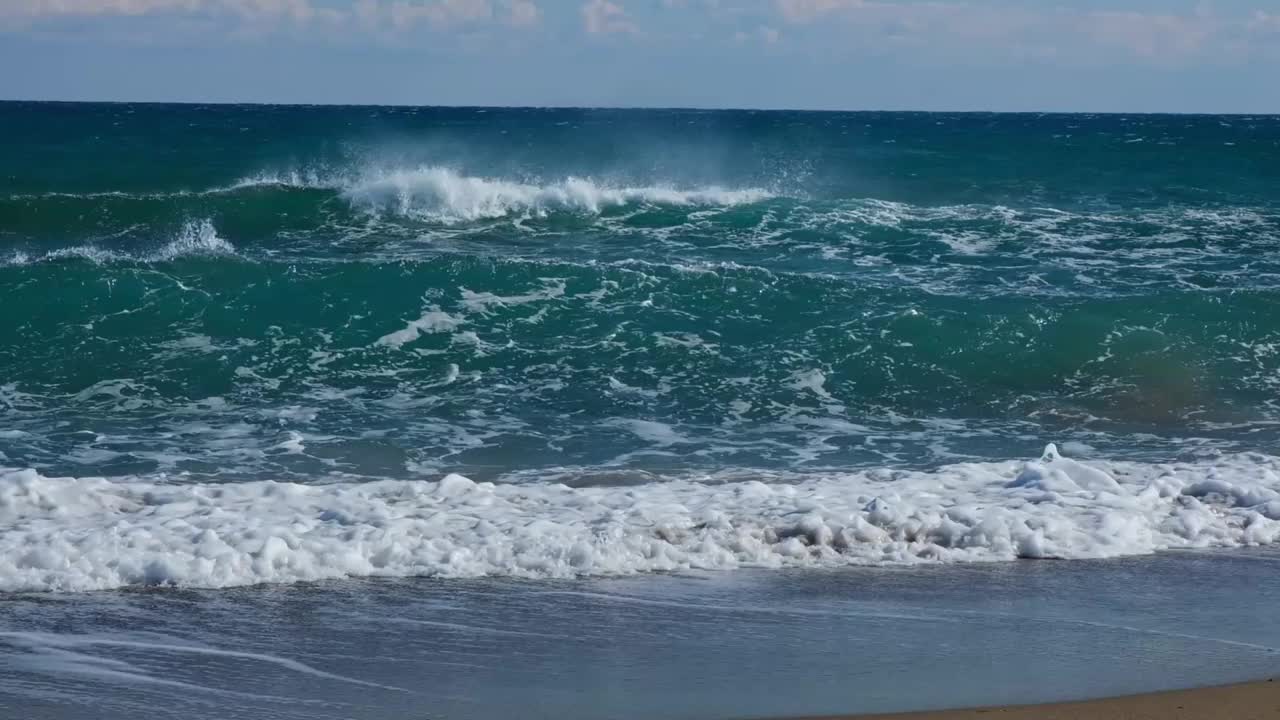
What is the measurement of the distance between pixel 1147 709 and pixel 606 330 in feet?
31.0

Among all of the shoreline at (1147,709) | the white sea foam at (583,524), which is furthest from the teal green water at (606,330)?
the shoreline at (1147,709)

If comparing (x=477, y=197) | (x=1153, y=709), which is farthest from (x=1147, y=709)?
(x=477, y=197)

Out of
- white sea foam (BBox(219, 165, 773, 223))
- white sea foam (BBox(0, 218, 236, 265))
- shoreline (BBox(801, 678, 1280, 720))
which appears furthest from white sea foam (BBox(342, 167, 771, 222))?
shoreline (BBox(801, 678, 1280, 720))

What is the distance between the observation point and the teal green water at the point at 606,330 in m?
10.4

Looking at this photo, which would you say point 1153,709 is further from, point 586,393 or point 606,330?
point 606,330

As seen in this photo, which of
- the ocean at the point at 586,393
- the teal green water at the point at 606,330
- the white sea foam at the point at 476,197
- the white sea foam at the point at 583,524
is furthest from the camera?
the white sea foam at the point at 476,197

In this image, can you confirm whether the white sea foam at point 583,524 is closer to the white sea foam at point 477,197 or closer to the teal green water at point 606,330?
the teal green water at point 606,330

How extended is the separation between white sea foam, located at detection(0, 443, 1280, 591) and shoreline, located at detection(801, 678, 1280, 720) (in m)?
2.15

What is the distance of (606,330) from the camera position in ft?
46.0

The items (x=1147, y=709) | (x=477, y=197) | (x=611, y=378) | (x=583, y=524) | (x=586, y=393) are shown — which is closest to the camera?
(x=1147, y=709)

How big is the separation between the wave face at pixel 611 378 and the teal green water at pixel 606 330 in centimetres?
6

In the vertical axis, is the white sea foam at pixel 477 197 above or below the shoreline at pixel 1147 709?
above

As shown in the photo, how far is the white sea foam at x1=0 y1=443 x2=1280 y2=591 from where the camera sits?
22.7 ft

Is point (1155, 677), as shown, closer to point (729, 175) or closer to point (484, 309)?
point (484, 309)
